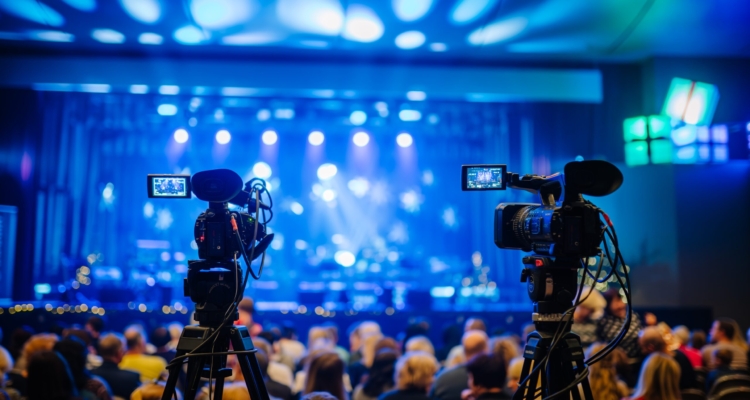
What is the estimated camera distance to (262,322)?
292 inches

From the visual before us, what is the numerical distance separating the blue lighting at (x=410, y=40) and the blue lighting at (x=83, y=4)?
3.38 meters

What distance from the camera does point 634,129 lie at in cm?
757

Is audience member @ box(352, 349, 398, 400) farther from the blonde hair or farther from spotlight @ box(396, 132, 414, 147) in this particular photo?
spotlight @ box(396, 132, 414, 147)

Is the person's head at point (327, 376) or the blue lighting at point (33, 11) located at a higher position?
the blue lighting at point (33, 11)

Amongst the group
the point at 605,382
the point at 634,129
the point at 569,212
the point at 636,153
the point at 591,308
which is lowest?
the point at 605,382

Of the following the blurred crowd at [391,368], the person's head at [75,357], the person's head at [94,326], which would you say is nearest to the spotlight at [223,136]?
the person's head at [94,326]

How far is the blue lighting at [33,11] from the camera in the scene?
6473 millimetres

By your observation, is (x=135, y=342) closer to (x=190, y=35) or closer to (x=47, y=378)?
(x=47, y=378)

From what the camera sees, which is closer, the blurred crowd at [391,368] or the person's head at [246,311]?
the blurred crowd at [391,368]

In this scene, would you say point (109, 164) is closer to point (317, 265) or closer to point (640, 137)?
point (317, 265)

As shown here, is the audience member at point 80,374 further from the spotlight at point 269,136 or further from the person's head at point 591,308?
the spotlight at point 269,136

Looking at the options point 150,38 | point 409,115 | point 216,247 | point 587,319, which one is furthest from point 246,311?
point 409,115

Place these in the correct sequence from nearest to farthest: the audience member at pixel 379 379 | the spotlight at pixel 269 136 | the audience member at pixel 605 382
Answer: the audience member at pixel 605 382, the audience member at pixel 379 379, the spotlight at pixel 269 136

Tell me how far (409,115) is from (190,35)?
439cm
